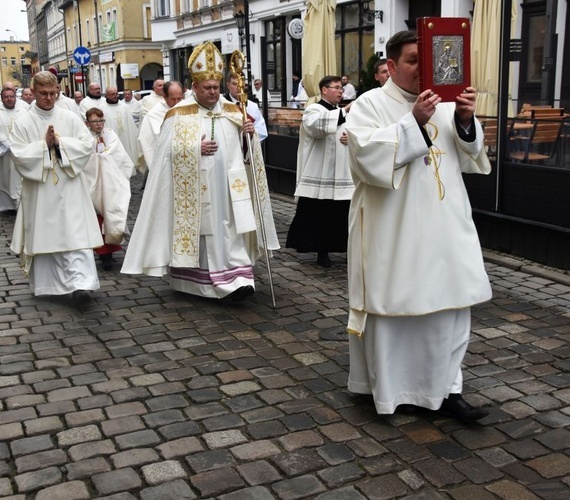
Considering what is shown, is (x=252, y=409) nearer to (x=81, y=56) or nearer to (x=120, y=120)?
(x=120, y=120)

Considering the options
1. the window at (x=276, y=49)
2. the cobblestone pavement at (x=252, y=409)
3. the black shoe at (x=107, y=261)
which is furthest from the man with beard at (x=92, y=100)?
the window at (x=276, y=49)

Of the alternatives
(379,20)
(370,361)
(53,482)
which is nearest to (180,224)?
(370,361)

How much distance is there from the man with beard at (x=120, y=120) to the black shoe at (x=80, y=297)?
8.34 m

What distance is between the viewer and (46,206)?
6766 millimetres

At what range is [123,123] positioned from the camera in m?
14.9

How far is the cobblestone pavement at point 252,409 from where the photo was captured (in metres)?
3.59

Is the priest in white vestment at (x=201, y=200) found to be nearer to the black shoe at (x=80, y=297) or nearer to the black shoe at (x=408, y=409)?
the black shoe at (x=80, y=297)

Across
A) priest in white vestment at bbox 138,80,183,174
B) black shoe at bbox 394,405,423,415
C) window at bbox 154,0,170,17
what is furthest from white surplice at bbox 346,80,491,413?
window at bbox 154,0,170,17

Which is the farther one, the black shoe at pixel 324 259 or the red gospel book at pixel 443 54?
the black shoe at pixel 324 259

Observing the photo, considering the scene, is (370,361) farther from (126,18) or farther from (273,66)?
(126,18)

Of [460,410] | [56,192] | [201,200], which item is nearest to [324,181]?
[201,200]

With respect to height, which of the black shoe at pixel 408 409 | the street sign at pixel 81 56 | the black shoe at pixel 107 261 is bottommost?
the black shoe at pixel 107 261

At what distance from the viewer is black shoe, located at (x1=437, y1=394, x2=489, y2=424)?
409 cm

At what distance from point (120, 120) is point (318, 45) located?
487 cm
